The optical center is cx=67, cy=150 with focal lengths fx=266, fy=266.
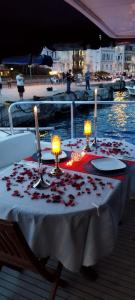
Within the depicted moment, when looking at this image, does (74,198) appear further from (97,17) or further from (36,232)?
(97,17)

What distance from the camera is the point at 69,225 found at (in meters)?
1.63

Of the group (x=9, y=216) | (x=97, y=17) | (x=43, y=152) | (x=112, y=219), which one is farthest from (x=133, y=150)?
(x=97, y=17)

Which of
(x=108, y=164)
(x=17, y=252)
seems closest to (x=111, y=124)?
(x=108, y=164)

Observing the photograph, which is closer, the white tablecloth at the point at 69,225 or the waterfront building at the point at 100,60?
the white tablecloth at the point at 69,225

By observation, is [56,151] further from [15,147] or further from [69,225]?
[15,147]

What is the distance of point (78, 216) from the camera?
1617 mm

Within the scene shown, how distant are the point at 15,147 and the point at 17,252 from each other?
1878mm

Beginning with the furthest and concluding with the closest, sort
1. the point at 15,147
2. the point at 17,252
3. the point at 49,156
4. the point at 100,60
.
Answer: the point at 100,60, the point at 15,147, the point at 49,156, the point at 17,252

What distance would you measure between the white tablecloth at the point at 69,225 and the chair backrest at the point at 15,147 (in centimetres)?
141

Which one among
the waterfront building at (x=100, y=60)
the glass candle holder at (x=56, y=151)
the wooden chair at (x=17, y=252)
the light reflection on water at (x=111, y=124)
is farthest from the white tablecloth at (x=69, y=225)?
the waterfront building at (x=100, y=60)

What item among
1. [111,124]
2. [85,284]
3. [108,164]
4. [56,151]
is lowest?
[111,124]

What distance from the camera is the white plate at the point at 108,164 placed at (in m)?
2.18

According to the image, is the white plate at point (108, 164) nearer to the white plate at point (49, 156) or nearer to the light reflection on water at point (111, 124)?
the white plate at point (49, 156)

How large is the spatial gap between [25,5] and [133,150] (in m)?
1.60
